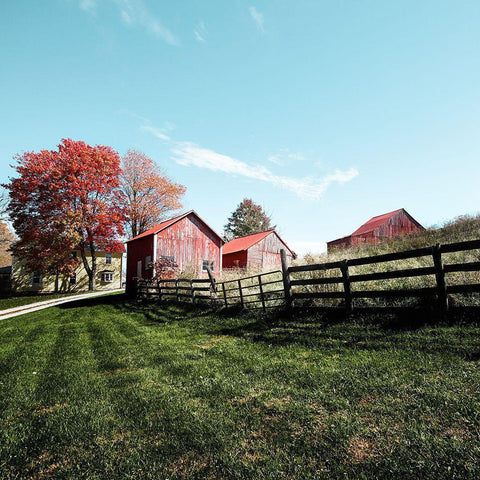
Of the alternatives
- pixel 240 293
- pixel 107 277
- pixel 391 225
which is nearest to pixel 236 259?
pixel 391 225

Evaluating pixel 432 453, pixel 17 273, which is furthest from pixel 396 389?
pixel 17 273

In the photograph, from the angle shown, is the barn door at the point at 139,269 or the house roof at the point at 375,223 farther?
the house roof at the point at 375,223

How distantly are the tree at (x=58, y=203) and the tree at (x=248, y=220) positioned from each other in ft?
94.8

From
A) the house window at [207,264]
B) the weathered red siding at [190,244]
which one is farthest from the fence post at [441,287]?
the house window at [207,264]

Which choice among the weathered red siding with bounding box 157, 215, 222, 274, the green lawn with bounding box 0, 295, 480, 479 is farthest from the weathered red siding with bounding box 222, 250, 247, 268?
the green lawn with bounding box 0, 295, 480, 479

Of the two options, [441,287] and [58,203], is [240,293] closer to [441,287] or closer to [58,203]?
[441,287]

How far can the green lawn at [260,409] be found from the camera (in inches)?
94.8

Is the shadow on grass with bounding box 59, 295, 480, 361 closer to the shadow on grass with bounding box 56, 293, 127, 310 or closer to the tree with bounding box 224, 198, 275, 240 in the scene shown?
the shadow on grass with bounding box 56, 293, 127, 310

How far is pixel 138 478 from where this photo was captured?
2.37 meters

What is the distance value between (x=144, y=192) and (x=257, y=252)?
1653 cm

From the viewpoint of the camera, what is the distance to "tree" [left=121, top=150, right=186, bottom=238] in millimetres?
35406

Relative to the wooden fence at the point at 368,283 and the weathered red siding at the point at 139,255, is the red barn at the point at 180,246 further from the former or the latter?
the wooden fence at the point at 368,283

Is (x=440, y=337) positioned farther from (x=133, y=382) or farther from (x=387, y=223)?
(x=387, y=223)

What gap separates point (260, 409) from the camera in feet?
10.9
